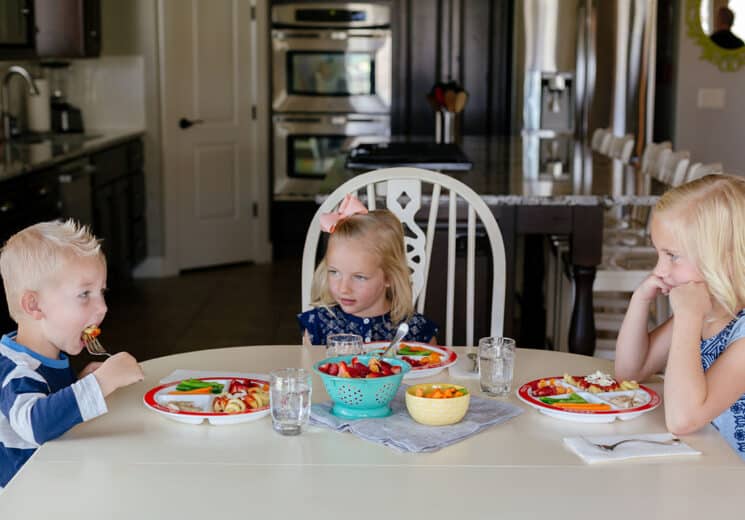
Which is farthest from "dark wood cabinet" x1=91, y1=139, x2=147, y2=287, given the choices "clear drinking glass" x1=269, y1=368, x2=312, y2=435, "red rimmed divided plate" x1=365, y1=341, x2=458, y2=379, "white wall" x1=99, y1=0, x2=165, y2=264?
"clear drinking glass" x1=269, y1=368, x2=312, y2=435

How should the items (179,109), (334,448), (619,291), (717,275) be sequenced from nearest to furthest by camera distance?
1. (334,448)
2. (717,275)
3. (619,291)
4. (179,109)

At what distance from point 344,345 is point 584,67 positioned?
17.7 feet

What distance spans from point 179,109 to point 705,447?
5.40m

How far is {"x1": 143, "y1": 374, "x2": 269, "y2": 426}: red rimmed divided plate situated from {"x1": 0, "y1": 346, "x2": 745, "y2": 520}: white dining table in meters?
0.02

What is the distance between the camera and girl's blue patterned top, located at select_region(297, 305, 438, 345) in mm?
2475

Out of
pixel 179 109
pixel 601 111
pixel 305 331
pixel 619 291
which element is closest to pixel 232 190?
pixel 179 109

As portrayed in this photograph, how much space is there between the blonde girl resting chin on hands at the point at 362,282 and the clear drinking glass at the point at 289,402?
0.74 metres

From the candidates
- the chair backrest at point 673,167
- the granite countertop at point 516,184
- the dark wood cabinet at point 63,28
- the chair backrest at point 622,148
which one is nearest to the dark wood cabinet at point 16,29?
the dark wood cabinet at point 63,28

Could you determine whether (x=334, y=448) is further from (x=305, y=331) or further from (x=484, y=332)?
(x=484, y=332)

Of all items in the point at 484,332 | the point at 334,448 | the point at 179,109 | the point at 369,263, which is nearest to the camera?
the point at 334,448

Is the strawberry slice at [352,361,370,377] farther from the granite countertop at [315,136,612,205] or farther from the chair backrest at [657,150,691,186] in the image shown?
the chair backrest at [657,150,691,186]

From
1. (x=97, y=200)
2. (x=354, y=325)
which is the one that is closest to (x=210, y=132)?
(x=97, y=200)

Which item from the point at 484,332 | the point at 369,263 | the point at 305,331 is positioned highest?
the point at 369,263

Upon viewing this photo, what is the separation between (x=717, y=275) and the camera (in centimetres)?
178
